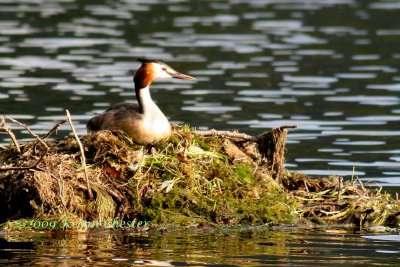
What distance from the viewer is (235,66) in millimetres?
27609

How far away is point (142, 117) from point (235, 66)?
1406 cm

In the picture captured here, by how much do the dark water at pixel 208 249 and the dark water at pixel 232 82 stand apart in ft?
0.06

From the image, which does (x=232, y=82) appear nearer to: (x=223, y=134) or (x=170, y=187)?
(x=223, y=134)

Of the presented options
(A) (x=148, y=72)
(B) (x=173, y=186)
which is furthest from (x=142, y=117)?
(B) (x=173, y=186)

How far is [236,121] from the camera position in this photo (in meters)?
21.0

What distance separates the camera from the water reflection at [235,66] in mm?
20281

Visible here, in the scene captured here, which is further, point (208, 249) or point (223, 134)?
point (223, 134)

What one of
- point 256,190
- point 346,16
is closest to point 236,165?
point 256,190

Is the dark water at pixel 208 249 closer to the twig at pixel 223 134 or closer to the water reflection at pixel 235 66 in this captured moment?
the twig at pixel 223 134

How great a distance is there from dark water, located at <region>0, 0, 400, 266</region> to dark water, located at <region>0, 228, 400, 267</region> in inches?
0.8

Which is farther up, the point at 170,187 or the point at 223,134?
the point at 223,134

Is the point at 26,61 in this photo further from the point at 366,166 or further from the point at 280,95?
the point at 366,166

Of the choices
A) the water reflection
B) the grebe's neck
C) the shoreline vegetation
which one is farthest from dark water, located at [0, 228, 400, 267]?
the water reflection

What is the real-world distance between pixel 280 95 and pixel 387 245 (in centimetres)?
1177
